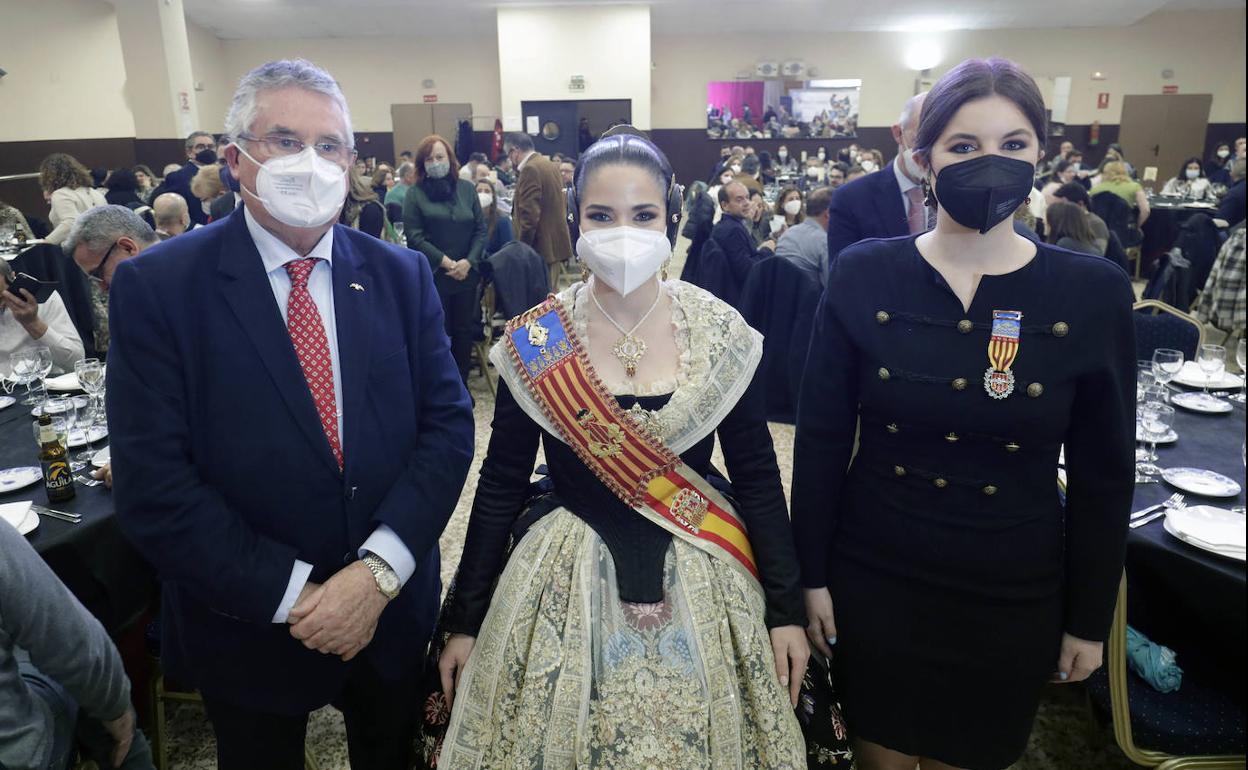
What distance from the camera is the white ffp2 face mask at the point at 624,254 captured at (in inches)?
55.4

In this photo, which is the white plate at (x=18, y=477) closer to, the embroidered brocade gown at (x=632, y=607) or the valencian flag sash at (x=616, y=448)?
the embroidered brocade gown at (x=632, y=607)

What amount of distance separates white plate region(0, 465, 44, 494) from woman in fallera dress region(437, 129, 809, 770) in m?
1.29

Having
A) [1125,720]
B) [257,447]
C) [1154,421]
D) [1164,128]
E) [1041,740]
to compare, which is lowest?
[1041,740]

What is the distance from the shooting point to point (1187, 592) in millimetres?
1739

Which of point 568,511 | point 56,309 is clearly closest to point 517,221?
point 56,309

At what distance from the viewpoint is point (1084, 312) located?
1.25 m

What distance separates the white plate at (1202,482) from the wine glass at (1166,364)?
1.64ft

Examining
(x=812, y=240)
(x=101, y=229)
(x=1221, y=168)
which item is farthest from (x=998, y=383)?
(x=1221, y=168)

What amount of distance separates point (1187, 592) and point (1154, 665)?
9.8 inches

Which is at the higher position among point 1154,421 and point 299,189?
point 299,189

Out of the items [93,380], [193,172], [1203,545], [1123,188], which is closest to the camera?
[1203,545]

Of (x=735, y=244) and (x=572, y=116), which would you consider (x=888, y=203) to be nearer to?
(x=735, y=244)

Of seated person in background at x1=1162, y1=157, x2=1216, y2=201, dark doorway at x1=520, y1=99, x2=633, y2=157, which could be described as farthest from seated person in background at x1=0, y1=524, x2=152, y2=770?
dark doorway at x1=520, y1=99, x2=633, y2=157

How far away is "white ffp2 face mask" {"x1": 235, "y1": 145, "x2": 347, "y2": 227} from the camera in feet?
4.31
